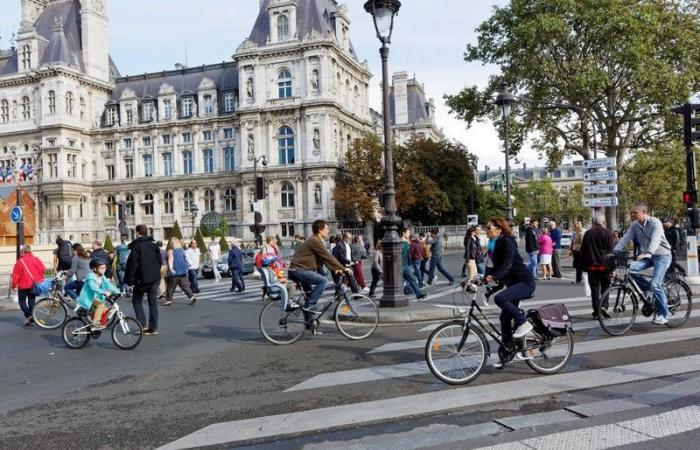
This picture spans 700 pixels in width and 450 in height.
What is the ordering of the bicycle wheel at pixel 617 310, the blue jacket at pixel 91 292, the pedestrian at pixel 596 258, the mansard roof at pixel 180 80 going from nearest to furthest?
the bicycle wheel at pixel 617 310 → the blue jacket at pixel 91 292 → the pedestrian at pixel 596 258 → the mansard roof at pixel 180 80

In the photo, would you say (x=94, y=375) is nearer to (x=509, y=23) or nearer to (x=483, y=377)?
(x=483, y=377)

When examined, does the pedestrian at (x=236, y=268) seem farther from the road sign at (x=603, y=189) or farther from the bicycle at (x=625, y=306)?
the bicycle at (x=625, y=306)

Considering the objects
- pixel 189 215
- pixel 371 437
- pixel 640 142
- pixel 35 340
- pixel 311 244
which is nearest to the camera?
pixel 371 437

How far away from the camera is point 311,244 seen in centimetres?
966

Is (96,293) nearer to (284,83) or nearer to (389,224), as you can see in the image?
(389,224)

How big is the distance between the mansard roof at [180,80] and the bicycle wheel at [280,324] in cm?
5211

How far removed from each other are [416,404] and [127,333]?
5.66m

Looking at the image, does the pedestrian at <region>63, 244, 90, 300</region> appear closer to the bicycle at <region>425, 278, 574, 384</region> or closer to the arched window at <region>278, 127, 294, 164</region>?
the bicycle at <region>425, 278, 574, 384</region>

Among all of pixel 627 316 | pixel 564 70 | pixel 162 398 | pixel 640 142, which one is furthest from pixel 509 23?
pixel 162 398

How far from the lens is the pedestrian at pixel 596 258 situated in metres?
10.1

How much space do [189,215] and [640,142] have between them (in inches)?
1641

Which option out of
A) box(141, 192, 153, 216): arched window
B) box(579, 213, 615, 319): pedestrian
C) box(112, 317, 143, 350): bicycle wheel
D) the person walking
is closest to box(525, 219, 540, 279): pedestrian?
the person walking

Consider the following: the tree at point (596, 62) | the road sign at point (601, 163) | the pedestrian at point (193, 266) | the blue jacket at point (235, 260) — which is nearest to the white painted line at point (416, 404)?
the road sign at point (601, 163)

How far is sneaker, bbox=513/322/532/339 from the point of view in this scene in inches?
266
